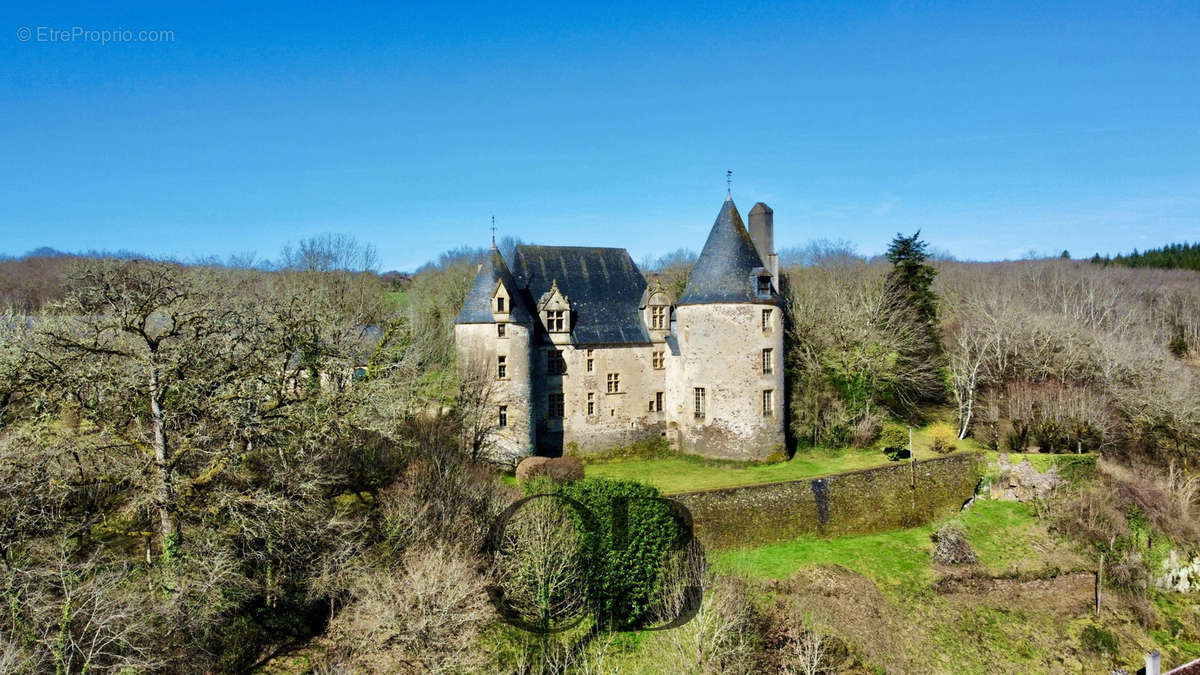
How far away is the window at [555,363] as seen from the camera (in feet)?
107

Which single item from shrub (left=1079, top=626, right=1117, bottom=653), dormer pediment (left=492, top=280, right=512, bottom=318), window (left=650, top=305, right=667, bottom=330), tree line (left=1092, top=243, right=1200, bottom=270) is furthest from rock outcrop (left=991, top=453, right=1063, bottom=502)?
tree line (left=1092, top=243, right=1200, bottom=270)

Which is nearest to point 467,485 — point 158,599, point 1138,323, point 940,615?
point 158,599

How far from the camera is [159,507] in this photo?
1562 centimetres

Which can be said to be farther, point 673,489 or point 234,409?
point 673,489

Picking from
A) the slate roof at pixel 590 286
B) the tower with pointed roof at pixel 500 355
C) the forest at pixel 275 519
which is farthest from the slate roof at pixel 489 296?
the forest at pixel 275 519

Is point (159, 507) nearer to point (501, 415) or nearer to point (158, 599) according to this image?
point (158, 599)

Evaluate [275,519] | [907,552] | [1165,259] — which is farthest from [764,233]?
[1165,259]

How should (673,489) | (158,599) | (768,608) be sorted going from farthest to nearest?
(673,489) → (768,608) → (158,599)

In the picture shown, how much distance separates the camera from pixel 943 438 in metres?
33.1

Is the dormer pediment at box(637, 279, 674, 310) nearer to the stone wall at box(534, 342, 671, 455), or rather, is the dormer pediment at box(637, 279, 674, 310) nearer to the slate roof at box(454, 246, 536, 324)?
the stone wall at box(534, 342, 671, 455)

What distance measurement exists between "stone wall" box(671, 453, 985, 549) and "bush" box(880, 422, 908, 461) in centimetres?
351

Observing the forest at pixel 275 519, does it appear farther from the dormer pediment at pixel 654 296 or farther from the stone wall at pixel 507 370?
the dormer pediment at pixel 654 296

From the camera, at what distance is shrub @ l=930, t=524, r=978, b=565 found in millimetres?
23328

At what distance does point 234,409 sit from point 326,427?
2.19 m
